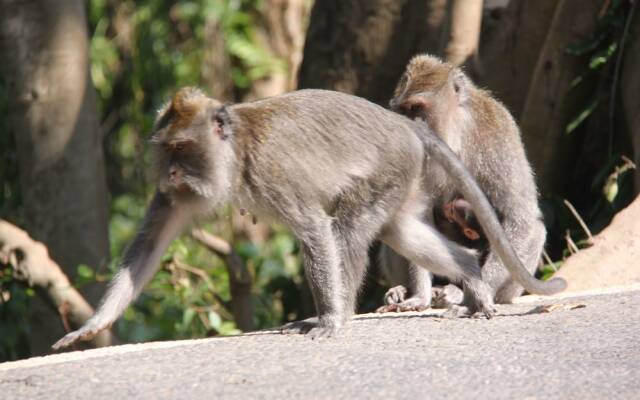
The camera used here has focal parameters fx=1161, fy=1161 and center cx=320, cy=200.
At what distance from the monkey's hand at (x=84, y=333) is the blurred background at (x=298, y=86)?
3.16 feet

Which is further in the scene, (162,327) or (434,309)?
(162,327)

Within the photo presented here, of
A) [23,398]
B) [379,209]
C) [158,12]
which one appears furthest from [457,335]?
[158,12]

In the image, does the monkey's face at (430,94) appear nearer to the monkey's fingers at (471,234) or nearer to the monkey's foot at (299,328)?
the monkey's fingers at (471,234)

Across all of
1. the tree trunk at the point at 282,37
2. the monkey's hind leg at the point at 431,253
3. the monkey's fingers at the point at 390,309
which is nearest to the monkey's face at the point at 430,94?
the monkey's hind leg at the point at 431,253

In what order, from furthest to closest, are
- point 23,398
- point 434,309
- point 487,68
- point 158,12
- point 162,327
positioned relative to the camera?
point 158,12, point 487,68, point 162,327, point 434,309, point 23,398

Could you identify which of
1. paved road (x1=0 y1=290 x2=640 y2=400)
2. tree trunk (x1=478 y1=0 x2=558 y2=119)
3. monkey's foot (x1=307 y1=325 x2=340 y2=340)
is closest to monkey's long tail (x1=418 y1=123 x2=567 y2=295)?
paved road (x1=0 y1=290 x2=640 y2=400)

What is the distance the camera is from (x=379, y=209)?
6559 millimetres

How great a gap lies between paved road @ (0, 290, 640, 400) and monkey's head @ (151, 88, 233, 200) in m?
0.83

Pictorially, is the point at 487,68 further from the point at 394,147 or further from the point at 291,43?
the point at 291,43

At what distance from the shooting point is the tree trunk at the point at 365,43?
1055 centimetres

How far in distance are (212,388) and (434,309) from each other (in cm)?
272

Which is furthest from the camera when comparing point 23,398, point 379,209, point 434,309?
point 434,309

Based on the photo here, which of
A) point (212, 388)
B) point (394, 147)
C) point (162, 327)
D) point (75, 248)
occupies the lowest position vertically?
point (162, 327)

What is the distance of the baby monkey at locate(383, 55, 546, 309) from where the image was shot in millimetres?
7473
